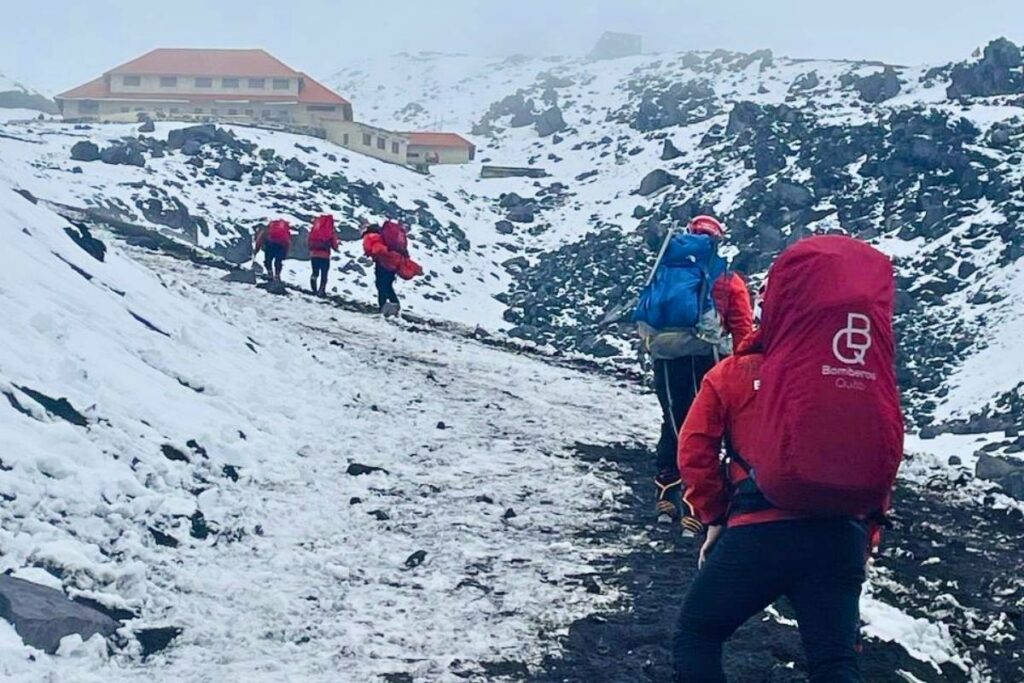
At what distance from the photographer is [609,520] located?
7730 millimetres

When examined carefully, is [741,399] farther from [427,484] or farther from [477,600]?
[427,484]

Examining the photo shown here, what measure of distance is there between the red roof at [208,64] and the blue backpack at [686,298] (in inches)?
2924

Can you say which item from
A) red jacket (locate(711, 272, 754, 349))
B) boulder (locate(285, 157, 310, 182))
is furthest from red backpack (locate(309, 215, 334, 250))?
boulder (locate(285, 157, 310, 182))

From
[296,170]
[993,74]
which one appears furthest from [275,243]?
[993,74]

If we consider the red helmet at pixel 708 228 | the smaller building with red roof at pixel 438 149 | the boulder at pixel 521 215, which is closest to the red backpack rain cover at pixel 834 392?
the red helmet at pixel 708 228

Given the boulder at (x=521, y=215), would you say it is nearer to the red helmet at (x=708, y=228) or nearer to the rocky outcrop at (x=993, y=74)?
the rocky outcrop at (x=993, y=74)

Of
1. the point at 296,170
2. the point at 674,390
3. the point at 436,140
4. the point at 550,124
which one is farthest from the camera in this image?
the point at 550,124

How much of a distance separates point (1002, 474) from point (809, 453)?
10.5m

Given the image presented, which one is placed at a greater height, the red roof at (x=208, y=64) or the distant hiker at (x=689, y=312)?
the red roof at (x=208, y=64)

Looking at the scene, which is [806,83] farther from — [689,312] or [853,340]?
[853,340]

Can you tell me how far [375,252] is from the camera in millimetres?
17188

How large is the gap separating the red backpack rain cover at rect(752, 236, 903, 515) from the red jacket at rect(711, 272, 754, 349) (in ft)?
9.70

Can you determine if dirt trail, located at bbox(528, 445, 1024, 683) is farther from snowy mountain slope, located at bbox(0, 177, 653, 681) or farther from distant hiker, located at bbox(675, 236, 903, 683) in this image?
distant hiker, located at bbox(675, 236, 903, 683)

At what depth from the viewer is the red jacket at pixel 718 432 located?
351 centimetres
